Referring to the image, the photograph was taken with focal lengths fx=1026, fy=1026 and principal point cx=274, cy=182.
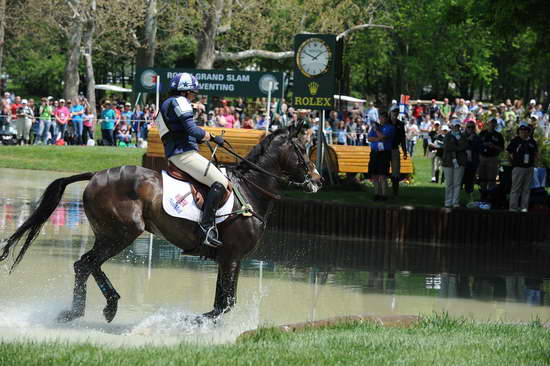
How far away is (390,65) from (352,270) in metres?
55.4

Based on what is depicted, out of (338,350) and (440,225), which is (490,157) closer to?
(440,225)

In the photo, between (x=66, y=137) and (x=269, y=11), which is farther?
(x=269, y=11)

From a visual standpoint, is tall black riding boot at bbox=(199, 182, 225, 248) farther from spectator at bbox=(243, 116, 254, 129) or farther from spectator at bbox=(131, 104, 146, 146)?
spectator at bbox=(131, 104, 146, 146)

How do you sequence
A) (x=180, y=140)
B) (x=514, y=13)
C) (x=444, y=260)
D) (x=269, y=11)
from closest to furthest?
(x=180, y=140) → (x=444, y=260) → (x=514, y=13) → (x=269, y=11)

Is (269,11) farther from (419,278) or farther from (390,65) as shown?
(419,278)

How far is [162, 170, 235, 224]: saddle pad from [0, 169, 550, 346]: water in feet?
3.38

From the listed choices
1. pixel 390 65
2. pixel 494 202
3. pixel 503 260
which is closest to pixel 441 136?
pixel 494 202

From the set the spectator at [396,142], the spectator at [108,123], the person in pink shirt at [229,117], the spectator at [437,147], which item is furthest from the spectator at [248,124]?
the spectator at [396,142]

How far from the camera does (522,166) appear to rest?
65.9 ft

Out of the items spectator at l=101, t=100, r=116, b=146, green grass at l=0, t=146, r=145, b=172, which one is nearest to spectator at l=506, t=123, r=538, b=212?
green grass at l=0, t=146, r=145, b=172

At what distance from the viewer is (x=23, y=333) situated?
9.50 meters

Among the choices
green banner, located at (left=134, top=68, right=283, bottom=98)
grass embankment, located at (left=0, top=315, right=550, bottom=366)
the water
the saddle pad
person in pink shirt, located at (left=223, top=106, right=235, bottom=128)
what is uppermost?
green banner, located at (left=134, top=68, right=283, bottom=98)

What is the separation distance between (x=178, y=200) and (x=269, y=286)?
3168 millimetres

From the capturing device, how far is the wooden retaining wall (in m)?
19.0
